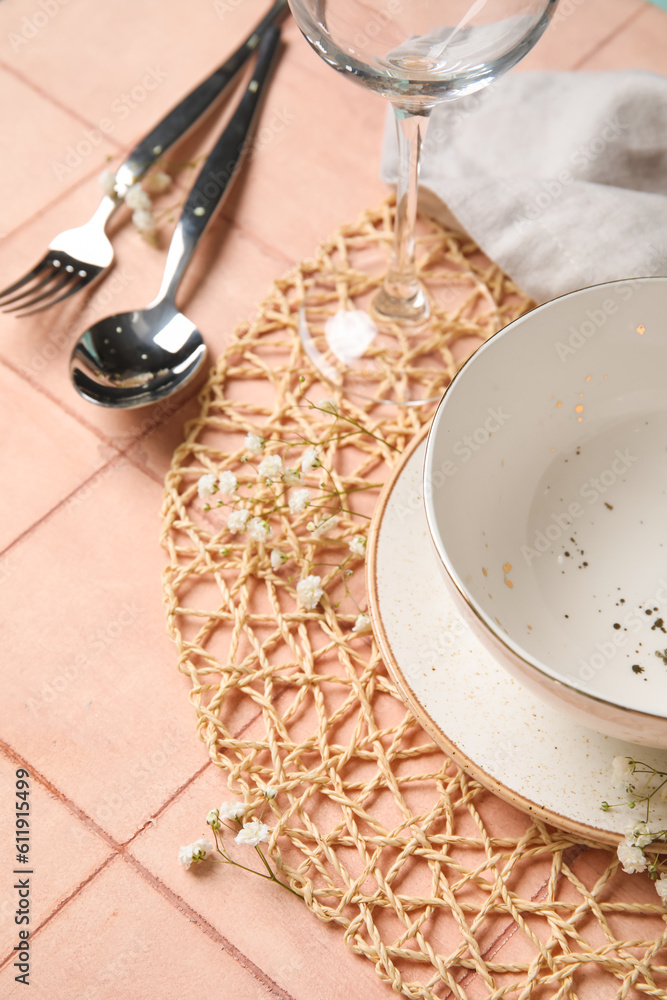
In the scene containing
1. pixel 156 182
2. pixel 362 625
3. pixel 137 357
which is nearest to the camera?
pixel 362 625

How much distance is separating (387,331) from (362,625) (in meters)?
0.27

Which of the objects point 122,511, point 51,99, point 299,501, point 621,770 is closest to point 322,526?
point 299,501

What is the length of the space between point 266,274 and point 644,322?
0.33m

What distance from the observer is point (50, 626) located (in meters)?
0.62

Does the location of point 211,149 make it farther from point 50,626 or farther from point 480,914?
point 480,914

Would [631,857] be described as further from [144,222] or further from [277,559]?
[144,222]

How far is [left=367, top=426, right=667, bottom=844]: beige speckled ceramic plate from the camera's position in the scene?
506 mm

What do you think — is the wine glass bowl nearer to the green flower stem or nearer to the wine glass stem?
the wine glass stem

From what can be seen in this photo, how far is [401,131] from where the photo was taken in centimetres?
63

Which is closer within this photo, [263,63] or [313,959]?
[313,959]

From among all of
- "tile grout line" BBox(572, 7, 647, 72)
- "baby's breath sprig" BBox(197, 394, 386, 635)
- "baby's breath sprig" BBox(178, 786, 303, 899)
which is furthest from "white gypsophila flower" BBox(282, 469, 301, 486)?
"tile grout line" BBox(572, 7, 647, 72)

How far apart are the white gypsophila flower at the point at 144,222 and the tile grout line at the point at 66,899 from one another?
508mm

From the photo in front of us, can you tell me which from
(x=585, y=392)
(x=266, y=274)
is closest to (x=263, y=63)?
(x=266, y=274)

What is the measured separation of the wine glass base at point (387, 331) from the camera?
28.5 inches
